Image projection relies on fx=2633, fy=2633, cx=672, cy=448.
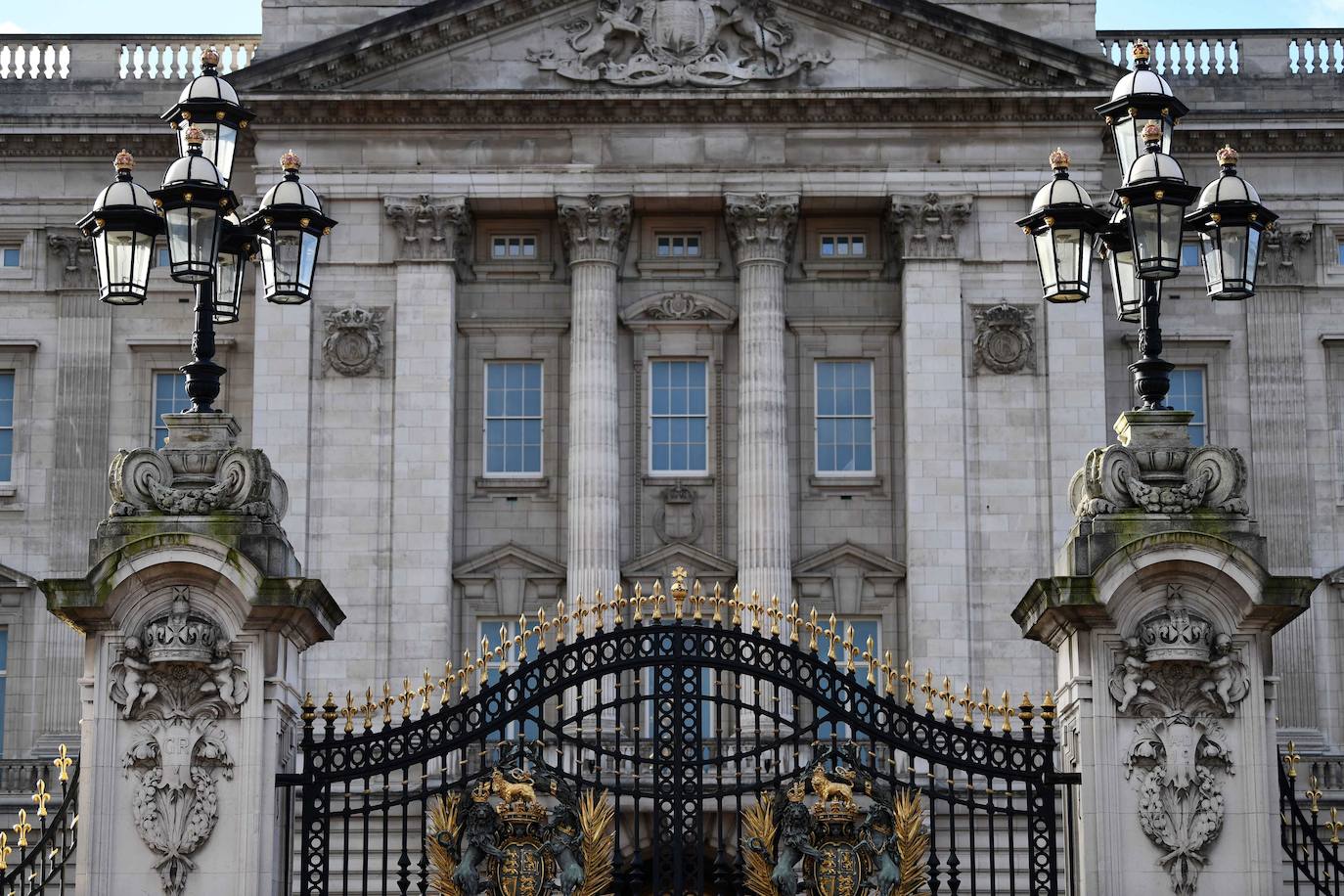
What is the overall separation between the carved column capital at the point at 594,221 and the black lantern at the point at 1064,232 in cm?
2707

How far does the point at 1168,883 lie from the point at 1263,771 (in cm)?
104

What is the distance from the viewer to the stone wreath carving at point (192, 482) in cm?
1898

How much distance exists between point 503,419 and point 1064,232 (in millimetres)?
28015

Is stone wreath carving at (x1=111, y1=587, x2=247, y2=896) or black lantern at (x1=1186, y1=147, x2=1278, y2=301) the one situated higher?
black lantern at (x1=1186, y1=147, x2=1278, y2=301)

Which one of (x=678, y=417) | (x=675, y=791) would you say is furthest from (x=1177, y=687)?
(x=678, y=417)

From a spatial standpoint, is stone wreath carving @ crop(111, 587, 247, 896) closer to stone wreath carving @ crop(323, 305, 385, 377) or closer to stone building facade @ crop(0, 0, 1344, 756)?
stone building facade @ crop(0, 0, 1344, 756)

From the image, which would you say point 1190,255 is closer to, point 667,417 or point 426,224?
point 667,417

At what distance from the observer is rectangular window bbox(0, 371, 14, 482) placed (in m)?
48.3

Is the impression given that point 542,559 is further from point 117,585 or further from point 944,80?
point 117,585

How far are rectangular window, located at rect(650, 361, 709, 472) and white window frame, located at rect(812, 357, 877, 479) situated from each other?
1949 millimetres

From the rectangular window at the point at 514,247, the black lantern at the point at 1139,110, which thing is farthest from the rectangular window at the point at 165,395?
the black lantern at the point at 1139,110

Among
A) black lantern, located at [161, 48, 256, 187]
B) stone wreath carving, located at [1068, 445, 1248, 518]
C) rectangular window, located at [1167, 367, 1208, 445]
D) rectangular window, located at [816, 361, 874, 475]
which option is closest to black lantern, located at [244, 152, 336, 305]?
black lantern, located at [161, 48, 256, 187]

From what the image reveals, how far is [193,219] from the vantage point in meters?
19.7

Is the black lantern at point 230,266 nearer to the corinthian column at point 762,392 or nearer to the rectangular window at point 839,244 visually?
the corinthian column at point 762,392
